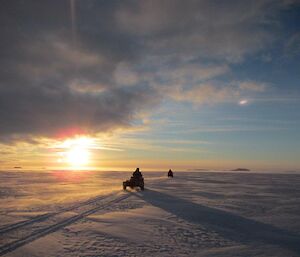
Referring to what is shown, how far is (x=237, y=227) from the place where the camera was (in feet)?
37.2

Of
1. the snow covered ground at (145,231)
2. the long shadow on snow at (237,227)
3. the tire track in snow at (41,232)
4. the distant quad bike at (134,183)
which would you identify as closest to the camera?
the tire track in snow at (41,232)

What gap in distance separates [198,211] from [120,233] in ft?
20.3

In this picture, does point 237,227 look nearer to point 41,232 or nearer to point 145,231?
point 145,231

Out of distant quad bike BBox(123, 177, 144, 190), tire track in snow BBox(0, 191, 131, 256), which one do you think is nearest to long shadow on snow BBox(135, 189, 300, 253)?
tire track in snow BBox(0, 191, 131, 256)

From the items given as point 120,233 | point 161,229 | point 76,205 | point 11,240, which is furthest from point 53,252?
point 76,205

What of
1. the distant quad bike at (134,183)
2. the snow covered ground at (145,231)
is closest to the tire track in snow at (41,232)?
the snow covered ground at (145,231)

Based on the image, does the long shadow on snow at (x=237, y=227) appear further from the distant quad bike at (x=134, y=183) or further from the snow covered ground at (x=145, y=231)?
the distant quad bike at (x=134, y=183)

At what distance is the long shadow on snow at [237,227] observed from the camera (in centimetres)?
944

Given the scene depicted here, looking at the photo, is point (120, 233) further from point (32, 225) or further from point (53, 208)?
point (53, 208)

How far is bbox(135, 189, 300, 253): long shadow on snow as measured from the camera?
944 cm

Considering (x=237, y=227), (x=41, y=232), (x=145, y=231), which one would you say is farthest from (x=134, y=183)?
(x=41, y=232)

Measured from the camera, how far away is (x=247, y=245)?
8.84 meters

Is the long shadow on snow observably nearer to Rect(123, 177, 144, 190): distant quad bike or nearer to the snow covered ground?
the snow covered ground

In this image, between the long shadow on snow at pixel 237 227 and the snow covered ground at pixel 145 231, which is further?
the long shadow on snow at pixel 237 227
